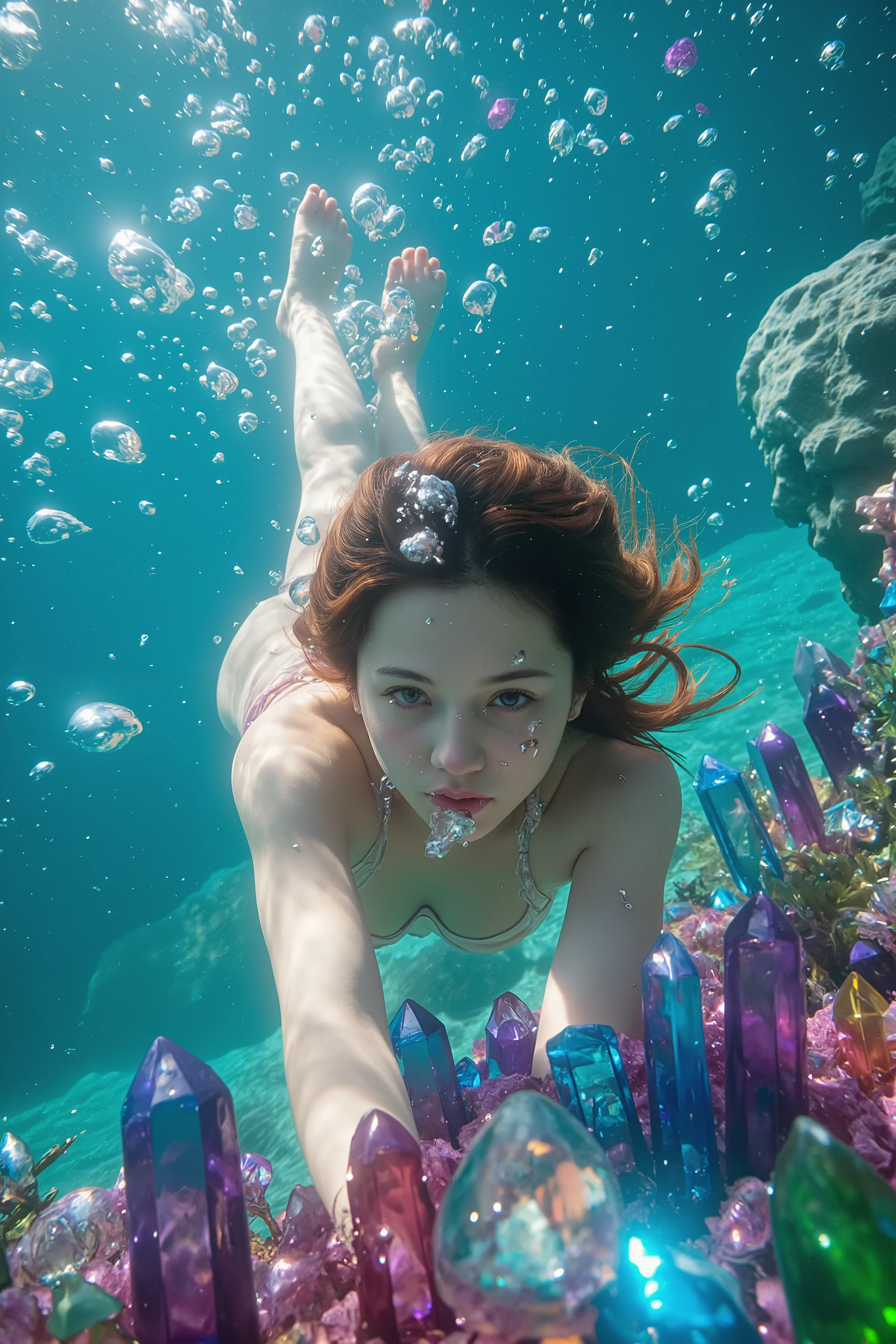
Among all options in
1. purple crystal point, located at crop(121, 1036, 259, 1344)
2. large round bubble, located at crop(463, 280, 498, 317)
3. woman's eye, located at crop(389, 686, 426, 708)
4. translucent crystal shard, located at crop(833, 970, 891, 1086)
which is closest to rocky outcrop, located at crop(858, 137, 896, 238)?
large round bubble, located at crop(463, 280, 498, 317)

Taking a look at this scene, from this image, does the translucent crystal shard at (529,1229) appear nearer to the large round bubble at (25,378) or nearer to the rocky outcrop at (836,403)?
the rocky outcrop at (836,403)

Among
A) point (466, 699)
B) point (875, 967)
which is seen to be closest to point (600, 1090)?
point (875, 967)

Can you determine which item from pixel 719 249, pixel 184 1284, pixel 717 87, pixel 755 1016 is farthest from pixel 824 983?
pixel 719 249

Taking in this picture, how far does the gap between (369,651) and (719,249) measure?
29899mm

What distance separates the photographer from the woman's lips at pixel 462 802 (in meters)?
1.72

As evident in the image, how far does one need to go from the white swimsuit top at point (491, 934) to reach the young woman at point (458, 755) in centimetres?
1

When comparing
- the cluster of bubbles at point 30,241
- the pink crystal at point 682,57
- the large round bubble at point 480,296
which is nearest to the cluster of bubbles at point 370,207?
the large round bubble at point 480,296

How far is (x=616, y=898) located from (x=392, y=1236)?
1407 mm

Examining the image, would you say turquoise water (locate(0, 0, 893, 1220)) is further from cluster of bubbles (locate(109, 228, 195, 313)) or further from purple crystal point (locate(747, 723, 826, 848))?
cluster of bubbles (locate(109, 228, 195, 313))

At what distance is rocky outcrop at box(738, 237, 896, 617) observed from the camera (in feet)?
19.6

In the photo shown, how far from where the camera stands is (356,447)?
457 centimetres

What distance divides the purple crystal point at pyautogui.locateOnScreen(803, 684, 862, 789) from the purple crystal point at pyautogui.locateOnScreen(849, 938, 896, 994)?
839mm

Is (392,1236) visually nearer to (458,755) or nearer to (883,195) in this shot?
(458,755)

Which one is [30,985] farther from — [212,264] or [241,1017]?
[212,264]
